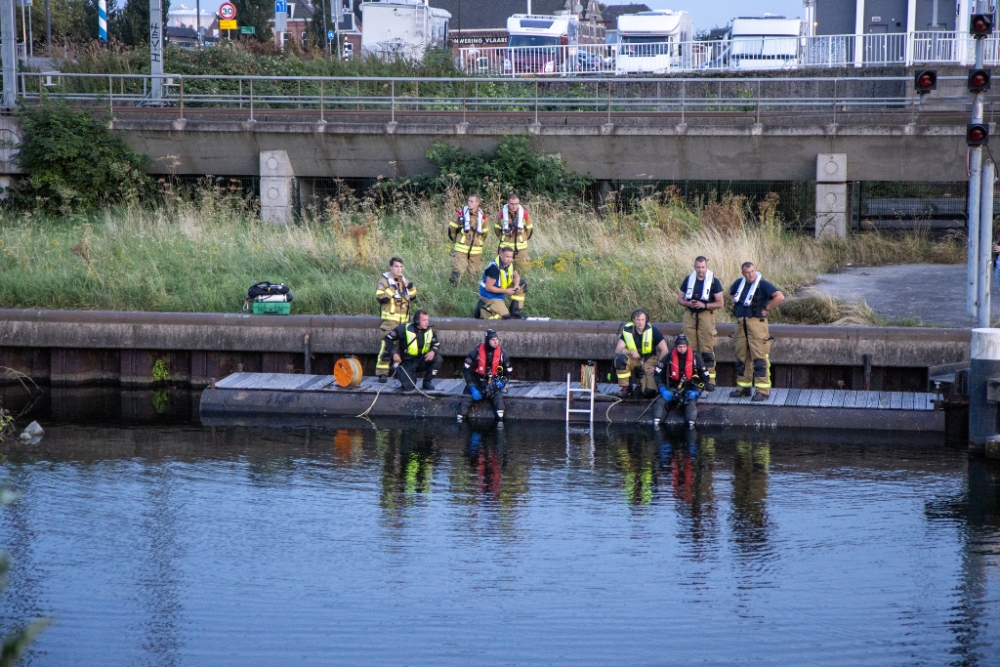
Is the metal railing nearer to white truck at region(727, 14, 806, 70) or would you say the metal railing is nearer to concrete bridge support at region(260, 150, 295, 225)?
white truck at region(727, 14, 806, 70)

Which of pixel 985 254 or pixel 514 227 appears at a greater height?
pixel 514 227

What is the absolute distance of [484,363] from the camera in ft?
49.1

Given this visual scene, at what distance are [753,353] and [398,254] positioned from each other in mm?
7310

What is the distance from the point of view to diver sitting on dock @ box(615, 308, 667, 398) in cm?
1491

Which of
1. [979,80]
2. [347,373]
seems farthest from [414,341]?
[979,80]

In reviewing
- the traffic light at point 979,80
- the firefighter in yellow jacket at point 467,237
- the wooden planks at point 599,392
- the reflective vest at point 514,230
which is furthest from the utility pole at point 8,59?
the traffic light at point 979,80

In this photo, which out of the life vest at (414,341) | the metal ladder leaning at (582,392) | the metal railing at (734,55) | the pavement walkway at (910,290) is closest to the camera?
the metal ladder leaning at (582,392)

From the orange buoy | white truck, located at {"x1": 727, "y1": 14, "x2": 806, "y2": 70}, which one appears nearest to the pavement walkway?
the orange buoy

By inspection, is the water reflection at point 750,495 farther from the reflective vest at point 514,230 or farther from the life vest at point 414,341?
the reflective vest at point 514,230

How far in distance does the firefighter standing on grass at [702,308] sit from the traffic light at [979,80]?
12.0 feet

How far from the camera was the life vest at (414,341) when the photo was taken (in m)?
15.4

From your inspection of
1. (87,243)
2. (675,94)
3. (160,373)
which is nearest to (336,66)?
(675,94)

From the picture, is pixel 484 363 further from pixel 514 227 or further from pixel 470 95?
pixel 470 95

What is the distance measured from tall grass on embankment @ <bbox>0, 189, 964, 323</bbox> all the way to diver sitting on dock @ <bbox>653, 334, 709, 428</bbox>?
89.5 inches
